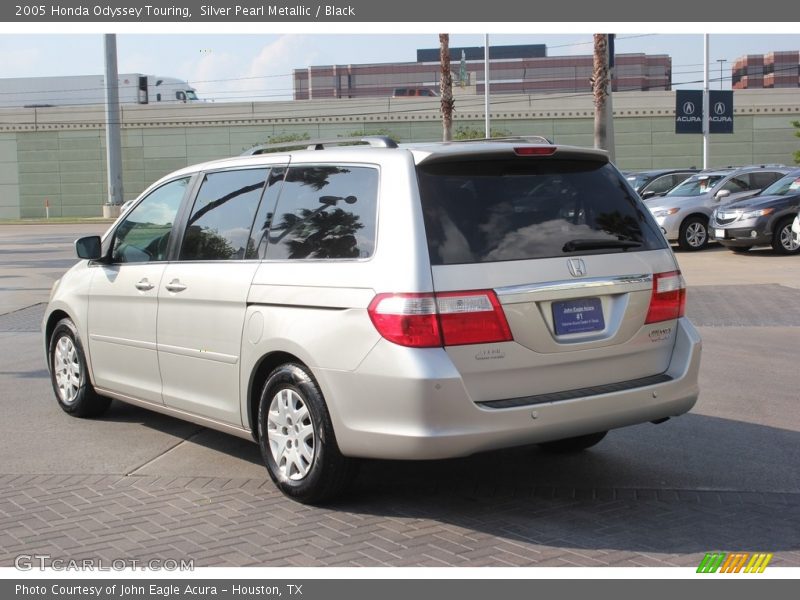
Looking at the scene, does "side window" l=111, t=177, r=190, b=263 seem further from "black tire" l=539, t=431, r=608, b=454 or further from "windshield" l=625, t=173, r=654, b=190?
"windshield" l=625, t=173, r=654, b=190

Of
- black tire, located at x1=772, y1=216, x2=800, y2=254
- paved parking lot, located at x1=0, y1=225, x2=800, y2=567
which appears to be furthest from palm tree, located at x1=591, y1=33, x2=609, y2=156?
paved parking lot, located at x1=0, y1=225, x2=800, y2=567

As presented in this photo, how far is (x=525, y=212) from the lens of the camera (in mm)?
5223

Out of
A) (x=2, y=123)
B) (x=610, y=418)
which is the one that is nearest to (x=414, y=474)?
(x=610, y=418)

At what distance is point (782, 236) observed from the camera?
808 inches

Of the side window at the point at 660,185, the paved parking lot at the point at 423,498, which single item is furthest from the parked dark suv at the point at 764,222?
the paved parking lot at the point at 423,498

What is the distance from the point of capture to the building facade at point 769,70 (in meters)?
124

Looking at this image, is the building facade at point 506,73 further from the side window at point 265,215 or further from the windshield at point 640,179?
the side window at point 265,215

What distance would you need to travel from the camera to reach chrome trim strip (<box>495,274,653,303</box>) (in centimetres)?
496

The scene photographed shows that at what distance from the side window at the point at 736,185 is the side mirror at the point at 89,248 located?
1852 cm

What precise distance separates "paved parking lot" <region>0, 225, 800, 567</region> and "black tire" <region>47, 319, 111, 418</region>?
124 mm

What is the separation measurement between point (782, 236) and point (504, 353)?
17.2m

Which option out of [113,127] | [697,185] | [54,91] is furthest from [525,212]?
[54,91]
